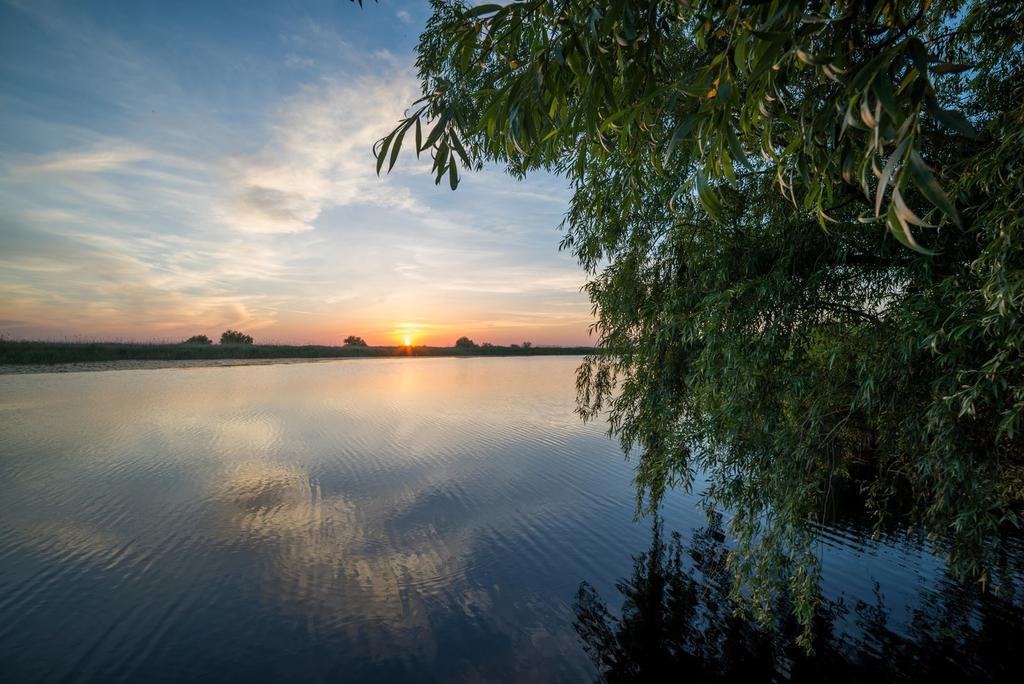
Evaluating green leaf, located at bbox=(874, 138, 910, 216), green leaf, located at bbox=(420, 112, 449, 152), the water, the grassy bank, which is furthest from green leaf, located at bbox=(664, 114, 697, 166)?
the grassy bank

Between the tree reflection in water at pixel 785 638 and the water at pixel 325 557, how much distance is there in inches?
4.9

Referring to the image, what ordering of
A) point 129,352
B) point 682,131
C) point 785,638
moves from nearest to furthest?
point 682,131 < point 785,638 < point 129,352

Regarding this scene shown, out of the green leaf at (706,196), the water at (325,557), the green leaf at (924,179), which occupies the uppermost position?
the green leaf at (706,196)

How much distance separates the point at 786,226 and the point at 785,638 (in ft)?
18.3

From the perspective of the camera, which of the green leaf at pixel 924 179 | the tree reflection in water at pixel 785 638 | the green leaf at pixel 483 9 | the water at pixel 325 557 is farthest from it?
the tree reflection in water at pixel 785 638

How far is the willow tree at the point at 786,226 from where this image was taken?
4.67 ft

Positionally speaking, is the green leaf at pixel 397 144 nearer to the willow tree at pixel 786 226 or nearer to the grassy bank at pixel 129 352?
the willow tree at pixel 786 226

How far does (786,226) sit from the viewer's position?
16.2 feet

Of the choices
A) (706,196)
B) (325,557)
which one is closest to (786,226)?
(706,196)

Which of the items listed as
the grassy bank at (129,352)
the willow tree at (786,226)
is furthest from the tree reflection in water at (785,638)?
the grassy bank at (129,352)

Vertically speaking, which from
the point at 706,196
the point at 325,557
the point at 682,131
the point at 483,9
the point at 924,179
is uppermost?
the point at 483,9

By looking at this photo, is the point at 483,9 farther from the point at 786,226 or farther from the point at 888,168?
the point at 786,226

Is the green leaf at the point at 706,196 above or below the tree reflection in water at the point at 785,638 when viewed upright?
above

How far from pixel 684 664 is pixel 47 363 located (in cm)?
5322
